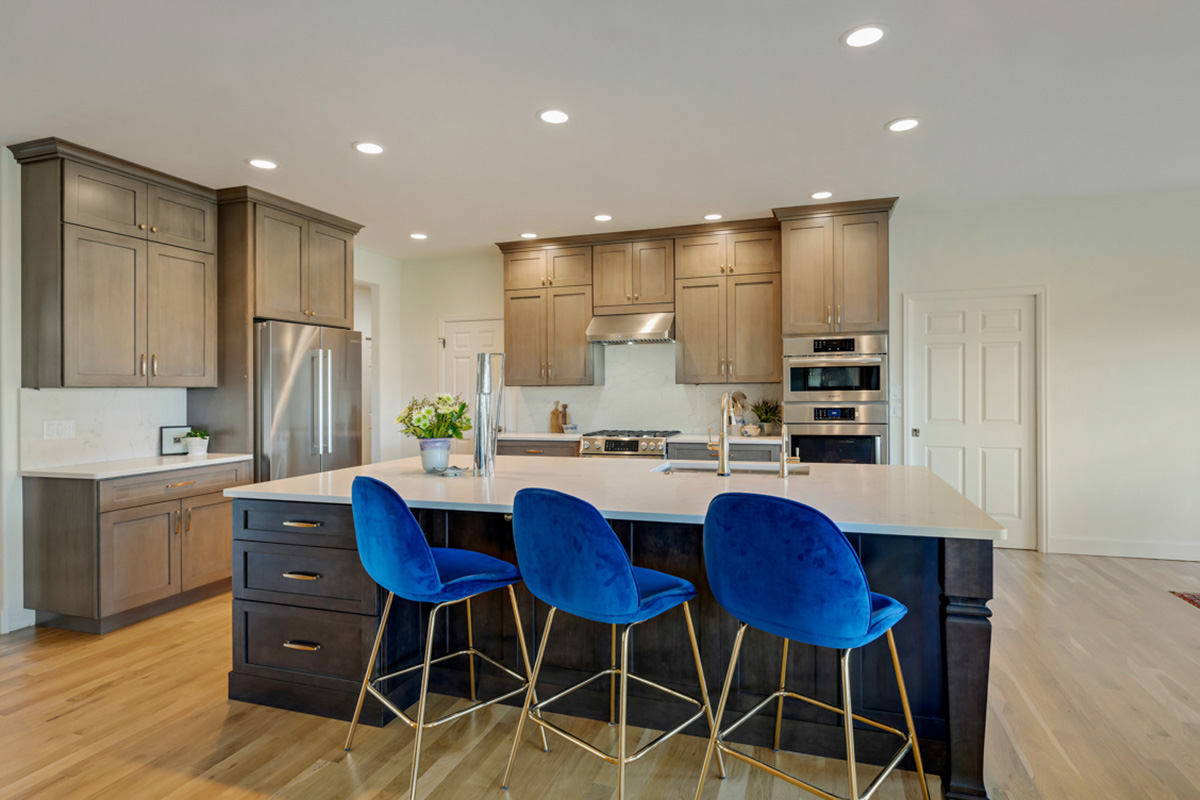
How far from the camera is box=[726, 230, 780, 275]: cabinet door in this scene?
205 inches

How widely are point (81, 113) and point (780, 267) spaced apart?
14.2ft

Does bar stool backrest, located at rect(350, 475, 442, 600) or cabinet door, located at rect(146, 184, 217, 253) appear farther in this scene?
cabinet door, located at rect(146, 184, 217, 253)

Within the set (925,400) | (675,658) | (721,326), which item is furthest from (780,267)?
(675,658)

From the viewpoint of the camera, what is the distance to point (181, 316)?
4172 millimetres

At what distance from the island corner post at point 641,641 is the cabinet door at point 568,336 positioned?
3.21 metres

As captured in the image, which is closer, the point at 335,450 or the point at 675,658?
the point at 675,658

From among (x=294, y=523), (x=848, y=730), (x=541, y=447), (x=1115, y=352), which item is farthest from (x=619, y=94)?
(x=1115, y=352)

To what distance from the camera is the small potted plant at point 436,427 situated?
2963mm

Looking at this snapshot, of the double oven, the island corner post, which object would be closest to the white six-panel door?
the double oven

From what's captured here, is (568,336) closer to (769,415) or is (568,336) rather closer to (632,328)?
(632,328)

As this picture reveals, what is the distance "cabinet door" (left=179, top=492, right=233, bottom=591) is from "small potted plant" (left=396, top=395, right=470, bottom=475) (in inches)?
62.8

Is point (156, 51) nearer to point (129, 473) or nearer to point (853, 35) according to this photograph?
point (129, 473)

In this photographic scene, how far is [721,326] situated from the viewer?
17.6ft

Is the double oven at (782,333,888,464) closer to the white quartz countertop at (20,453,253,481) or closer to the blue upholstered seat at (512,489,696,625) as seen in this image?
the blue upholstered seat at (512,489,696,625)
